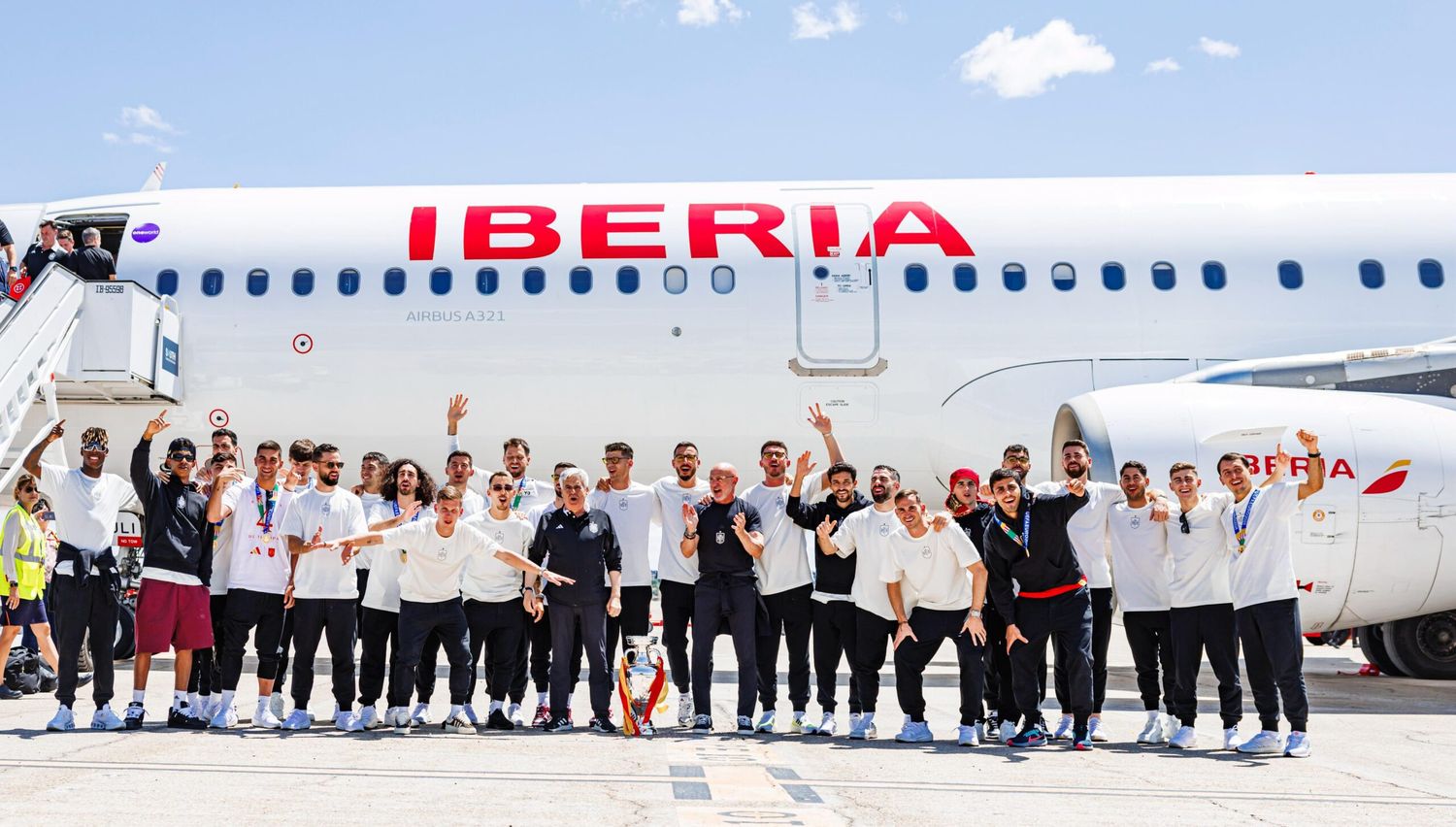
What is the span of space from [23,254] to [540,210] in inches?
194

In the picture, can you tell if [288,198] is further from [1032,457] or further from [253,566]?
[1032,457]

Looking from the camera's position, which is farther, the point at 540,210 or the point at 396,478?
the point at 540,210

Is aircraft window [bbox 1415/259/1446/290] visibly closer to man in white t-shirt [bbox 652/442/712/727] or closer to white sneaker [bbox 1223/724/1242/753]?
white sneaker [bbox 1223/724/1242/753]

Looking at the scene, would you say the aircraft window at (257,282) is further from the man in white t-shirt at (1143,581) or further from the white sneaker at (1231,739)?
the white sneaker at (1231,739)

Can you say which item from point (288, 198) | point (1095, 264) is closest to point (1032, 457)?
point (1095, 264)

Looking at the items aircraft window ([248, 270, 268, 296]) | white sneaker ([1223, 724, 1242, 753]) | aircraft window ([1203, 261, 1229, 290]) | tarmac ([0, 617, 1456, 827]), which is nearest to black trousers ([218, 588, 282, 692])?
tarmac ([0, 617, 1456, 827])

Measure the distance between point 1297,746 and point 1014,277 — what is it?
5.50 metres

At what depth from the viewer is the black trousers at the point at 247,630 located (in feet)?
24.8

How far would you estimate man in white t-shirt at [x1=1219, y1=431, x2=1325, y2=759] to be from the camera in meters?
7.36

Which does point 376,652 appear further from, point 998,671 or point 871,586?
point 998,671

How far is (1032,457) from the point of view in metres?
11.5

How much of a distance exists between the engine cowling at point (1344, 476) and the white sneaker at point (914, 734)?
302cm

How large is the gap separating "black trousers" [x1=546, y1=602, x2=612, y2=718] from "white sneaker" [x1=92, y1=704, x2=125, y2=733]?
8.13 feet

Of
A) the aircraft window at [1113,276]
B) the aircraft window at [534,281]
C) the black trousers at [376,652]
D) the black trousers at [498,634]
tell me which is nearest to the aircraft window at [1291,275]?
the aircraft window at [1113,276]
